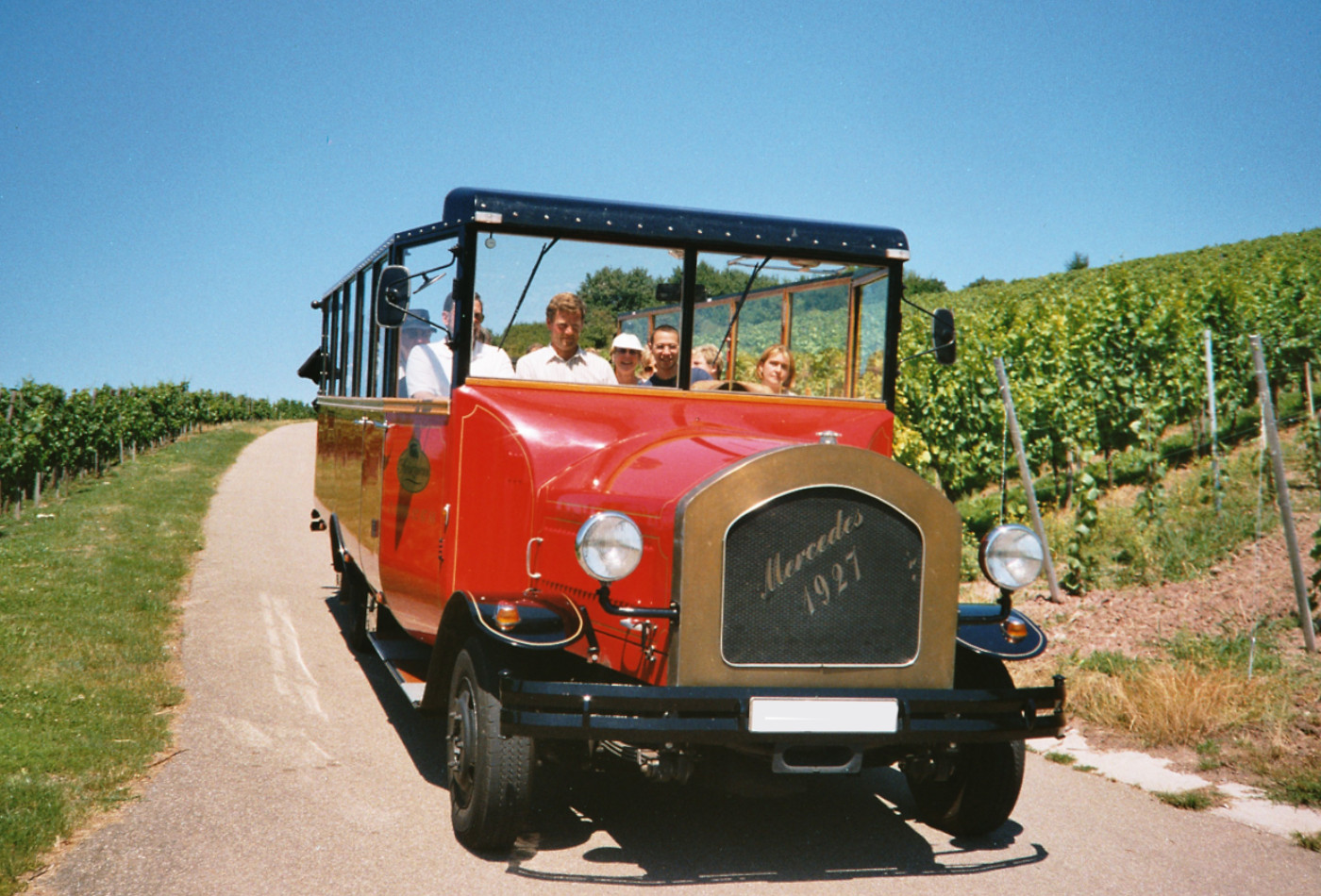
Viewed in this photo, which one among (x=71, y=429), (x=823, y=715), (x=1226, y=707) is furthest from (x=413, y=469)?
(x=71, y=429)

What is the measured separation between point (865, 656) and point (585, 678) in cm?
119

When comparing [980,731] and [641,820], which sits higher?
[980,731]

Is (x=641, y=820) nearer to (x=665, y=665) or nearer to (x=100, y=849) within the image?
(x=665, y=665)

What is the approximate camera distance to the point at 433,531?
5230 millimetres

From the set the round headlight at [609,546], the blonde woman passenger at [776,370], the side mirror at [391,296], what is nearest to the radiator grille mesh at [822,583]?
the round headlight at [609,546]

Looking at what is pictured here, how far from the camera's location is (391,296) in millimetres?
4934

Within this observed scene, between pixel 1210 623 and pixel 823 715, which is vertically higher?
pixel 823 715

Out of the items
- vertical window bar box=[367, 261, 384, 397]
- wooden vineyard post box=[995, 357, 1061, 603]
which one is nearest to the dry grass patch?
wooden vineyard post box=[995, 357, 1061, 603]

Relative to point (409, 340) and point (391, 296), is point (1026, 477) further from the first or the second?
point (391, 296)

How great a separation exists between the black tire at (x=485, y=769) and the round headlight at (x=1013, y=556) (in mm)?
1966

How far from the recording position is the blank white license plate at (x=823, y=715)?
148 inches

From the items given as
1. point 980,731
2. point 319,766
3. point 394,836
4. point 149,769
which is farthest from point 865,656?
point 149,769

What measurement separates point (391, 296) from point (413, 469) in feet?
3.47

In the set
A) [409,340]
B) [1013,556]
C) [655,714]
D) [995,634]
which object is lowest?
[655,714]
